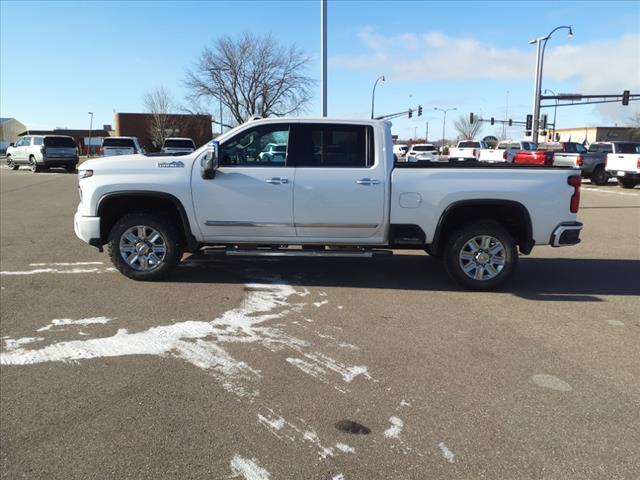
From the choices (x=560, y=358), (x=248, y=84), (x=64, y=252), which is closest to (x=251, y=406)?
(x=560, y=358)

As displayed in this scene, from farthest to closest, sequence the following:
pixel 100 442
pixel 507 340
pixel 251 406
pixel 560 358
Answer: pixel 507 340
pixel 560 358
pixel 251 406
pixel 100 442

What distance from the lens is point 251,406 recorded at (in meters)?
3.33

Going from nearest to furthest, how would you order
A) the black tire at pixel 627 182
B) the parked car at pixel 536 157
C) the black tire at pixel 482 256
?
the black tire at pixel 482 256
the black tire at pixel 627 182
the parked car at pixel 536 157

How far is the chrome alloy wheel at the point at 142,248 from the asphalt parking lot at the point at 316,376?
30cm

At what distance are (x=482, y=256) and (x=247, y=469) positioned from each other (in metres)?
4.11

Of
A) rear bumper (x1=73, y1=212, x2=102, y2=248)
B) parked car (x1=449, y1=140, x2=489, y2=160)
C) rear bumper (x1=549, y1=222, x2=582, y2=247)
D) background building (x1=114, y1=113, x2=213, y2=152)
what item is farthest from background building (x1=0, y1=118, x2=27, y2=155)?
rear bumper (x1=549, y1=222, x2=582, y2=247)

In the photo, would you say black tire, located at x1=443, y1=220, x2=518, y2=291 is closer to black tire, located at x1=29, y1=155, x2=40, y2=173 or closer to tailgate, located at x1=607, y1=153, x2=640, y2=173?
tailgate, located at x1=607, y1=153, x2=640, y2=173

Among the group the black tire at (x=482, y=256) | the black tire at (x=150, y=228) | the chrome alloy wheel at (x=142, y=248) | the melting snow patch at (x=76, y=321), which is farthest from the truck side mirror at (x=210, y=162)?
the black tire at (x=482, y=256)

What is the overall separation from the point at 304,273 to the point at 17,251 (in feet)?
15.2

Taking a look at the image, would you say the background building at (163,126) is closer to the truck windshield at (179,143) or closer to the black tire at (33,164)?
the black tire at (33,164)

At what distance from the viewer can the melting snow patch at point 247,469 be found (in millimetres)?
2637

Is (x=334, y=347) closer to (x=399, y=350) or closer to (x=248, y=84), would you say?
(x=399, y=350)

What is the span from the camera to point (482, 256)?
233 inches

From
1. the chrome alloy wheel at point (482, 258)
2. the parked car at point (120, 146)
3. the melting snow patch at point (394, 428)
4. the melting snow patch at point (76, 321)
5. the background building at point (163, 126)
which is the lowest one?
the melting snow patch at point (394, 428)
